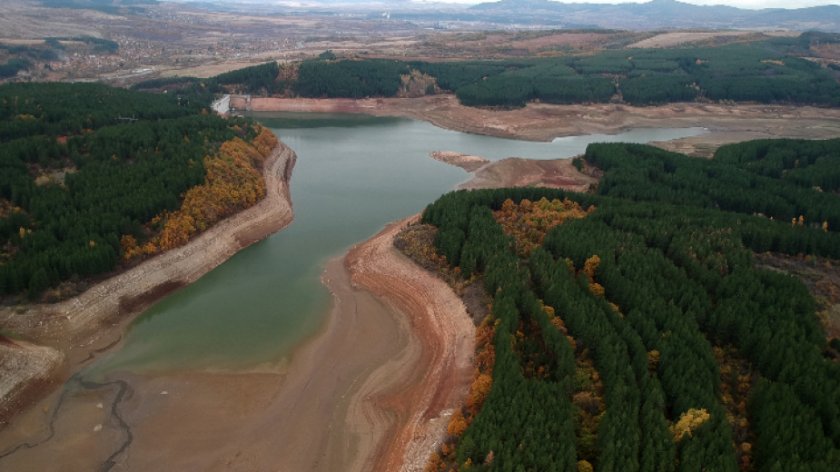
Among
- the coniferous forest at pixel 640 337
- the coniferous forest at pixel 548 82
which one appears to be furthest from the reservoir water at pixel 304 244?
the coniferous forest at pixel 548 82

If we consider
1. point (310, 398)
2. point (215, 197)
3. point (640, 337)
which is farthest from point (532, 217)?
point (215, 197)

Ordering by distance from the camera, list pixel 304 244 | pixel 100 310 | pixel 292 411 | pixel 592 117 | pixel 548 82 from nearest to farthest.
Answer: pixel 292 411 < pixel 100 310 < pixel 304 244 < pixel 592 117 < pixel 548 82

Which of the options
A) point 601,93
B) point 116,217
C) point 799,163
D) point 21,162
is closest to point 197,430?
point 116,217

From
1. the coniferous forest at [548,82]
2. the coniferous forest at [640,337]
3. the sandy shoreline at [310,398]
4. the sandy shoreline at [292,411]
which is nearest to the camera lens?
the coniferous forest at [640,337]

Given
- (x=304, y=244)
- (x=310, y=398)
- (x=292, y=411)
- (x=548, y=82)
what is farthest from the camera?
(x=548, y=82)

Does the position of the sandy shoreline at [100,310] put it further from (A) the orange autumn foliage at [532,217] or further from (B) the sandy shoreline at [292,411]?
(A) the orange autumn foliage at [532,217]

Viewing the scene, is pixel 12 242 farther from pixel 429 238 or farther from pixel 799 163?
pixel 799 163

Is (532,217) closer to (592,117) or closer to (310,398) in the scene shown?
(310,398)
